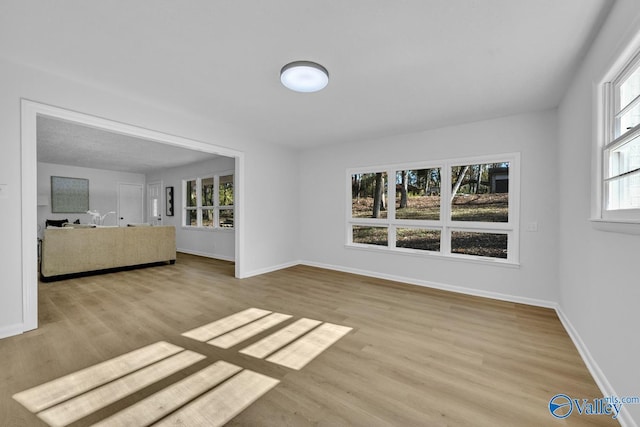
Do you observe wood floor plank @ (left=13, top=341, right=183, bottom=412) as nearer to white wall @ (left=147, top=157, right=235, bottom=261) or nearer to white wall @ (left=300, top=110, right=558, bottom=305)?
white wall @ (left=300, top=110, right=558, bottom=305)

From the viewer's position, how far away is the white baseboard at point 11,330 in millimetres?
2443

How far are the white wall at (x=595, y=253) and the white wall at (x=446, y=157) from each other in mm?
327

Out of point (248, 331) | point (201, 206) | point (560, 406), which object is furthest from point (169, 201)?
point (560, 406)

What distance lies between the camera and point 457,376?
6.38 feet

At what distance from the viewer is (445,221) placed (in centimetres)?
418

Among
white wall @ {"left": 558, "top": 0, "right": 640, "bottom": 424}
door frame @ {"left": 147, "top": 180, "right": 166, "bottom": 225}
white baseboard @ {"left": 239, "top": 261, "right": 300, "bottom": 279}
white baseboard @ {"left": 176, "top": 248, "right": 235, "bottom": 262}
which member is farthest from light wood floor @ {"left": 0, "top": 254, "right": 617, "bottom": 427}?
door frame @ {"left": 147, "top": 180, "right": 166, "bottom": 225}

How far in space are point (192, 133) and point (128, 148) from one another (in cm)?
308

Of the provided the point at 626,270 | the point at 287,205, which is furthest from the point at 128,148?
the point at 626,270

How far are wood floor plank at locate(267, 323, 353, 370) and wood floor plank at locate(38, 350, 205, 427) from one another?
67 centimetres

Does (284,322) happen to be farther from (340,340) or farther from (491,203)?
(491,203)

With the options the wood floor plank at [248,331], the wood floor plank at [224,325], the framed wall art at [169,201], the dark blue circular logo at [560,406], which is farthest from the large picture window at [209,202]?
the dark blue circular logo at [560,406]

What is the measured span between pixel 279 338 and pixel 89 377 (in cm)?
140

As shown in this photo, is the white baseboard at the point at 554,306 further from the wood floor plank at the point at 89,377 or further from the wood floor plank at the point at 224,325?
the wood floor plank at the point at 89,377

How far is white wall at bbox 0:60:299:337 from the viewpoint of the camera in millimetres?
2477
